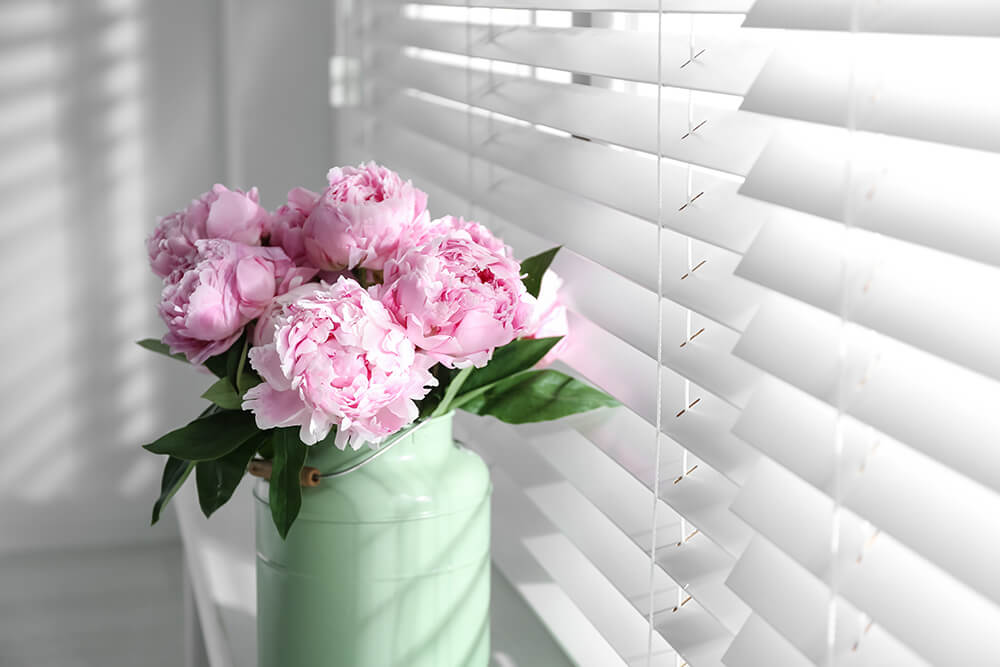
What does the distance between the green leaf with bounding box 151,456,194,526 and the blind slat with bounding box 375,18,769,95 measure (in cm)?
42

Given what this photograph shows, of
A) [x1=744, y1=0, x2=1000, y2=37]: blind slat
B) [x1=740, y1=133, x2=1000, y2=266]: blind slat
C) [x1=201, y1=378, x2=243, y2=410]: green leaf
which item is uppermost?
[x1=744, y1=0, x2=1000, y2=37]: blind slat

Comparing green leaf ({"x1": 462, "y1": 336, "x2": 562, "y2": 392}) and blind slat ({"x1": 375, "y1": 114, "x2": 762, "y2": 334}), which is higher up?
blind slat ({"x1": 375, "y1": 114, "x2": 762, "y2": 334})

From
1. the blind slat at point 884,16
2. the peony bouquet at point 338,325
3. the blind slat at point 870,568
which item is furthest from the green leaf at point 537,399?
the blind slat at point 884,16

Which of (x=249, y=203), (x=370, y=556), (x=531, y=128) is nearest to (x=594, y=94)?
(x=531, y=128)

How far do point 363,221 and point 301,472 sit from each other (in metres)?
0.18

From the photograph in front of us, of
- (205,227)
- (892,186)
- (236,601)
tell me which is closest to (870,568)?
(892,186)

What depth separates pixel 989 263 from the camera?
0.44 m

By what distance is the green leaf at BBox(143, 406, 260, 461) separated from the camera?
0.74 m

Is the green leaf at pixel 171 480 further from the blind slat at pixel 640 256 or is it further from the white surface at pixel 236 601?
the blind slat at pixel 640 256

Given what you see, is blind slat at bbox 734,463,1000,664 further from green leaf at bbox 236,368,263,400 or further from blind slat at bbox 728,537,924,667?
green leaf at bbox 236,368,263,400

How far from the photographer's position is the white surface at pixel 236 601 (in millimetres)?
973

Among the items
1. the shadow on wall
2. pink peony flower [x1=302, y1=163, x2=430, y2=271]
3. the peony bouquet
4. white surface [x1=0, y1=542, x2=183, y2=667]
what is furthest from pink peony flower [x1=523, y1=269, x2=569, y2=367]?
the shadow on wall

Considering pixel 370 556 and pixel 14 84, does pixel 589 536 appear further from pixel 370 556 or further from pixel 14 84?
pixel 14 84

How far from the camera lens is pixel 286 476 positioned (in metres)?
0.75
